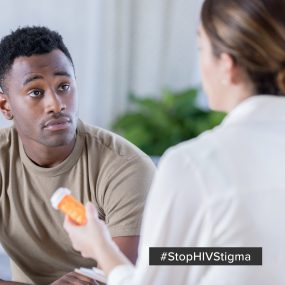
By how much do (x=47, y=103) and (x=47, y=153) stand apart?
138 mm

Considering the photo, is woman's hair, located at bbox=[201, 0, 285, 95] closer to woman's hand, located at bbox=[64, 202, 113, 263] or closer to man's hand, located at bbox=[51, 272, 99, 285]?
woman's hand, located at bbox=[64, 202, 113, 263]

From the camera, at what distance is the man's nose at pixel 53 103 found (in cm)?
156

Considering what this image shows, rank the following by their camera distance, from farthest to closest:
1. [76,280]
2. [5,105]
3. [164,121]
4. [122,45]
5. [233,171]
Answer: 1. [122,45]
2. [164,121]
3. [5,105]
4. [76,280]
5. [233,171]

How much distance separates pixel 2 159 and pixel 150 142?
89.4 inches

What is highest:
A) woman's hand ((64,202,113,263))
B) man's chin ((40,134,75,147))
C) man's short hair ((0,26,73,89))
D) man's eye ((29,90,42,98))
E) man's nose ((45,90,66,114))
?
man's short hair ((0,26,73,89))

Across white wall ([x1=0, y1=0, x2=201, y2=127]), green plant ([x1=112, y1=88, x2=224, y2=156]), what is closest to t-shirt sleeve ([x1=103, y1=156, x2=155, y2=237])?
green plant ([x1=112, y1=88, x2=224, y2=156])

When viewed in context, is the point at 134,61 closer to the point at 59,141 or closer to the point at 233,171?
the point at 59,141

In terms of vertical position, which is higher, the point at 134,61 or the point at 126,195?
the point at 134,61

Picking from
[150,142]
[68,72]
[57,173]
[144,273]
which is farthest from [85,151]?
[150,142]

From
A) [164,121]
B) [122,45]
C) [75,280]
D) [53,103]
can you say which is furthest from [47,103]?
[122,45]

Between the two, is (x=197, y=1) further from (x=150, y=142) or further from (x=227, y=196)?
(x=227, y=196)

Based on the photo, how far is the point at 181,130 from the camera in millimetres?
3928

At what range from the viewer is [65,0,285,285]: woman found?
98 centimetres

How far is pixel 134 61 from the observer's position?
413cm
